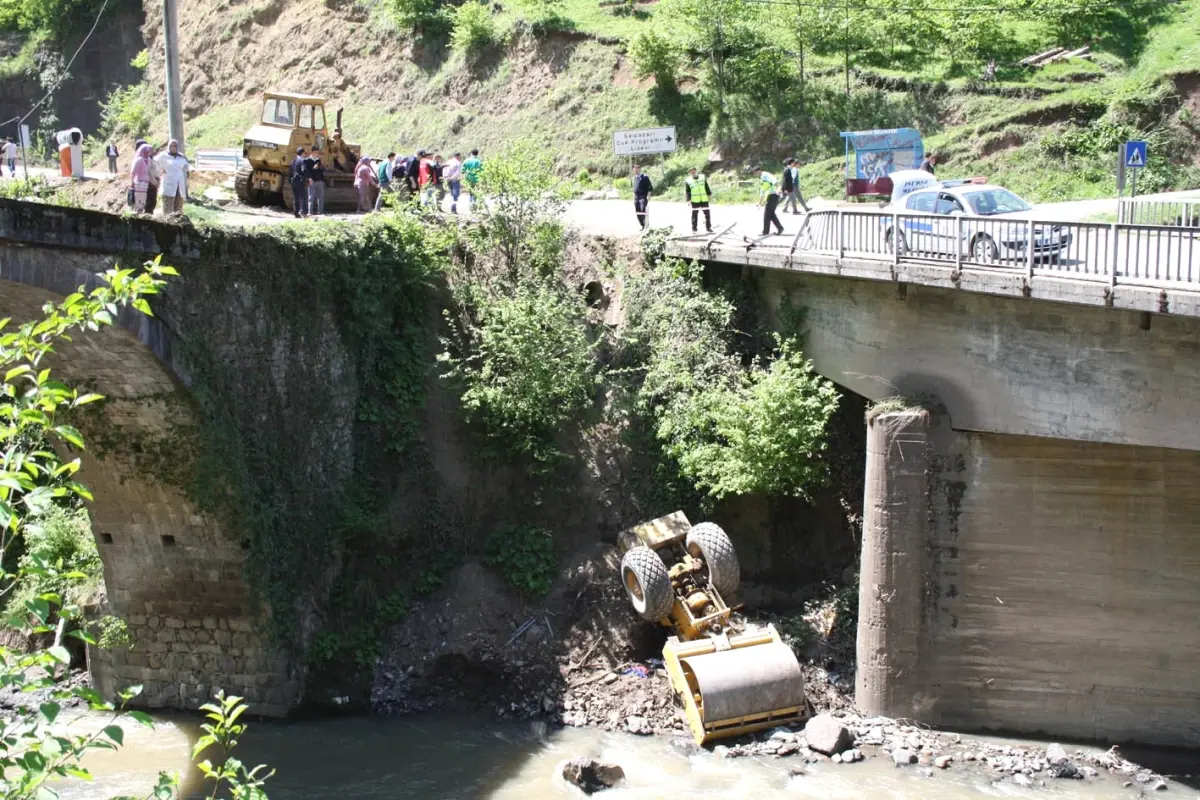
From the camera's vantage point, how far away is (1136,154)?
60.7 ft

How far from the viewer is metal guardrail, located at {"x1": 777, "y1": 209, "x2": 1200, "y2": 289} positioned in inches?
582

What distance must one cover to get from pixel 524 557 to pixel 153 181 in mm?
7547

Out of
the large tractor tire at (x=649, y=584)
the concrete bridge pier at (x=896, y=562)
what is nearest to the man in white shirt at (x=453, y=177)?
the large tractor tire at (x=649, y=584)

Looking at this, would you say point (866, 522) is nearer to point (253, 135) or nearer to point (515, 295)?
point (515, 295)

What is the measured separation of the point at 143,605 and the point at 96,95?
117 feet

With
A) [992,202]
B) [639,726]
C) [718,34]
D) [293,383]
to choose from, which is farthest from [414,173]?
[639,726]

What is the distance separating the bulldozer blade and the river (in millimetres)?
492

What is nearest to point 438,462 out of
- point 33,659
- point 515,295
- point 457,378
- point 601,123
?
point 457,378

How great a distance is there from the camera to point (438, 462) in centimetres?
1973

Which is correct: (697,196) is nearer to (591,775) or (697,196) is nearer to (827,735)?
(827,735)

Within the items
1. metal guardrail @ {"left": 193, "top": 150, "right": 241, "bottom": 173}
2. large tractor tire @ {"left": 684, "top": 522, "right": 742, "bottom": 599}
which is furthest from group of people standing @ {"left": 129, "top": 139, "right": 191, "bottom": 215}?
metal guardrail @ {"left": 193, "top": 150, "right": 241, "bottom": 173}

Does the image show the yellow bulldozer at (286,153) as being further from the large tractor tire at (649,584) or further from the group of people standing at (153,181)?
the large tractor tire at (649,584)

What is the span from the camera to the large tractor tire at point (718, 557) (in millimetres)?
17609

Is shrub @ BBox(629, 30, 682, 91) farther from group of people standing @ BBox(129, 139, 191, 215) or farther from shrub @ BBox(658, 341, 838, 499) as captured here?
group of people standing @ BBox(129, 139, 191, 215)
